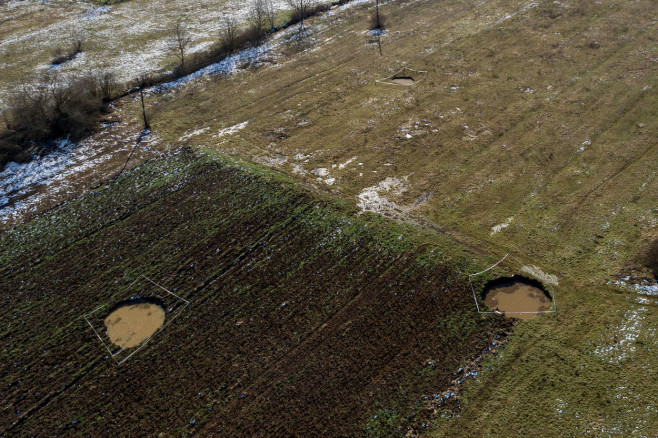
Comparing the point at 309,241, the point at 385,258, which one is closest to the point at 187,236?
the point at 309,241

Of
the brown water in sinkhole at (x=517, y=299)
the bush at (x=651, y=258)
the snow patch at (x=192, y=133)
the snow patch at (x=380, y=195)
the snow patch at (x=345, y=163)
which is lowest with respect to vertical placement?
the brown water in sinkhole at (x=517, y=299)

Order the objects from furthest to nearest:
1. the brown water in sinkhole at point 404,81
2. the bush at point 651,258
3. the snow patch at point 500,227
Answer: the brown water in sinkhole at point 404,81, the snow patch at point 500,227, the bush at point 651,258

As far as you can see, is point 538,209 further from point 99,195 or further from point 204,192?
point 99,195

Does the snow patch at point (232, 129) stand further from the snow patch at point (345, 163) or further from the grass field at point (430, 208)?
the snow patch at point (345, 163)

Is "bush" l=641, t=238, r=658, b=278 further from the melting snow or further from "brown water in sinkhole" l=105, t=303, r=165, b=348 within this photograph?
"brown water in sinkhole" l=105, t=303, r=165, b=348

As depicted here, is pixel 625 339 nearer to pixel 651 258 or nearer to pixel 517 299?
pixel 517 299

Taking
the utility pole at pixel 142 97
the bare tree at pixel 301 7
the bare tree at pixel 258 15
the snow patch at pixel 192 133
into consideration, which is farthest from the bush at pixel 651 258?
the bare tree at pixel 301 7

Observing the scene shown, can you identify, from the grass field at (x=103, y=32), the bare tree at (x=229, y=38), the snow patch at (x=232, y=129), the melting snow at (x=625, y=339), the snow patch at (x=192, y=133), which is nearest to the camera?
the melting snow at (x=625, y=339)
